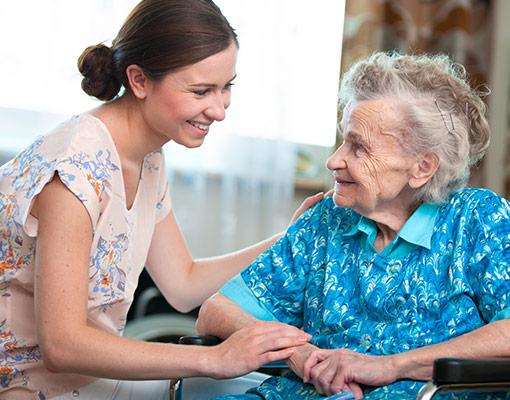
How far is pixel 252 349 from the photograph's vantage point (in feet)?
4.35

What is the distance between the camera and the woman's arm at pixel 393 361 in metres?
1.25

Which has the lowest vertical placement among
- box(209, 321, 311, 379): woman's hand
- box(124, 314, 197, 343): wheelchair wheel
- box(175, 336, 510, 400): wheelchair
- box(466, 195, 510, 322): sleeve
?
box(124, 314, 197, 343): wheelchair wheel

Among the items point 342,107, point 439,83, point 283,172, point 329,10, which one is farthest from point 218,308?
point 329,10

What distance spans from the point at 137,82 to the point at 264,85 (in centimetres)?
155

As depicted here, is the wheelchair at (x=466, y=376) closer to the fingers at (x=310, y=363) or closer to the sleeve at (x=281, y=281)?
the fingers at (x=310, y=363)

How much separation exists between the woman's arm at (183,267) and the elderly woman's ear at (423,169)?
510mm

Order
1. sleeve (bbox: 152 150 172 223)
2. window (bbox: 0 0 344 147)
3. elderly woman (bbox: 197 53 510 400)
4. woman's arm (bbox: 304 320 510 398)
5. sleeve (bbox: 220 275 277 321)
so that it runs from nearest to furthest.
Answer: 1. woman's arm (bbox: 304 320 510 398)
2. elderly woman (bbox: 197 53 510 400)
3. sleeve (bbox: 220 275 277 321)
4. sleeve (bbox: 152 150 172 223)
5. window (bbox: 0 0 344 147)

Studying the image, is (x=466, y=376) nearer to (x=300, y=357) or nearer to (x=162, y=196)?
(x=300, y=357)

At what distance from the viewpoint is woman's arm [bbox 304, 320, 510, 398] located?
4.11ft

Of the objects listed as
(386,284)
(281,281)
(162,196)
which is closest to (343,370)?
(386,284)

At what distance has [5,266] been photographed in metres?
1.44

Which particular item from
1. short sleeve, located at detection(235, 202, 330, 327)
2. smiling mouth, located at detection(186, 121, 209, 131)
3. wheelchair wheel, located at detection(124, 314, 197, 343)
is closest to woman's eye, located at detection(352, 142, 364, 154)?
short sleeve, located at detection(235, 202, 330, 327)

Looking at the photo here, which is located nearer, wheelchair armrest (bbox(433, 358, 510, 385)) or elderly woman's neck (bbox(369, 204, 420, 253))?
wheelchair armrest (bbox(433, 358, 510, 385))

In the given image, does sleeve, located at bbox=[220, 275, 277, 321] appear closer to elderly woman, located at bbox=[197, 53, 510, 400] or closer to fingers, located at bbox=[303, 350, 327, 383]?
elderly woman, located at bbox=[197, 53, 510, 400]
